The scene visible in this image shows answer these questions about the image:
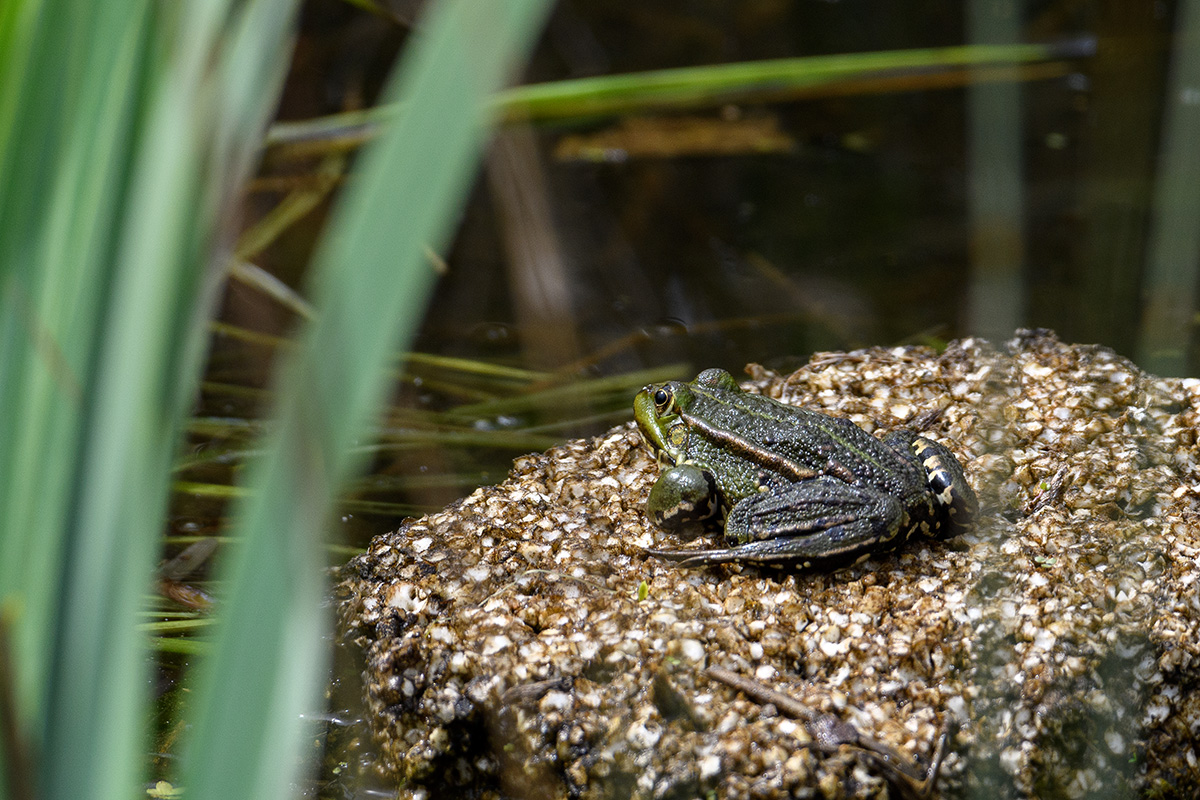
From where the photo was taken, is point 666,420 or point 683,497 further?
point 666,420

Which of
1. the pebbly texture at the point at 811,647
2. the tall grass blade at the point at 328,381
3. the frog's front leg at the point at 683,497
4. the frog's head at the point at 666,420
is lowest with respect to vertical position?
the pebbly texture at the point at 811,647

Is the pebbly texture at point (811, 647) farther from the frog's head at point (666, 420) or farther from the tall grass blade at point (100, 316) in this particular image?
the tall grass blade at point (100, 316)

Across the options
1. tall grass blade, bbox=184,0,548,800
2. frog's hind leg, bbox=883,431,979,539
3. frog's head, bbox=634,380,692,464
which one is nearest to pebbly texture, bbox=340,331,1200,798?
frog's hind leg, bbox=883,431,979,539

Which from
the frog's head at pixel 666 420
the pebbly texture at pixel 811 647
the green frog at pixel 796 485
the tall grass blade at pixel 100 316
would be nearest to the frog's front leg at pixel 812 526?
the green frog at pixel 796 485

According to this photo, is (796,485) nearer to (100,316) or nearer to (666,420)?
(666,420)

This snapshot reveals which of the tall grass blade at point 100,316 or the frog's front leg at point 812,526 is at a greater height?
the tall grass blade at point 100,316

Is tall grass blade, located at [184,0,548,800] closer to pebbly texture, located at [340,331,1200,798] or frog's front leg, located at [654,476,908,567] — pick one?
pebbly texture, located at [340,331,1200,798]

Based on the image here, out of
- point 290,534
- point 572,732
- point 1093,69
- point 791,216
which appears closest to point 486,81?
point 290,534

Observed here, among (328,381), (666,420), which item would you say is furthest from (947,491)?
(328,381)
